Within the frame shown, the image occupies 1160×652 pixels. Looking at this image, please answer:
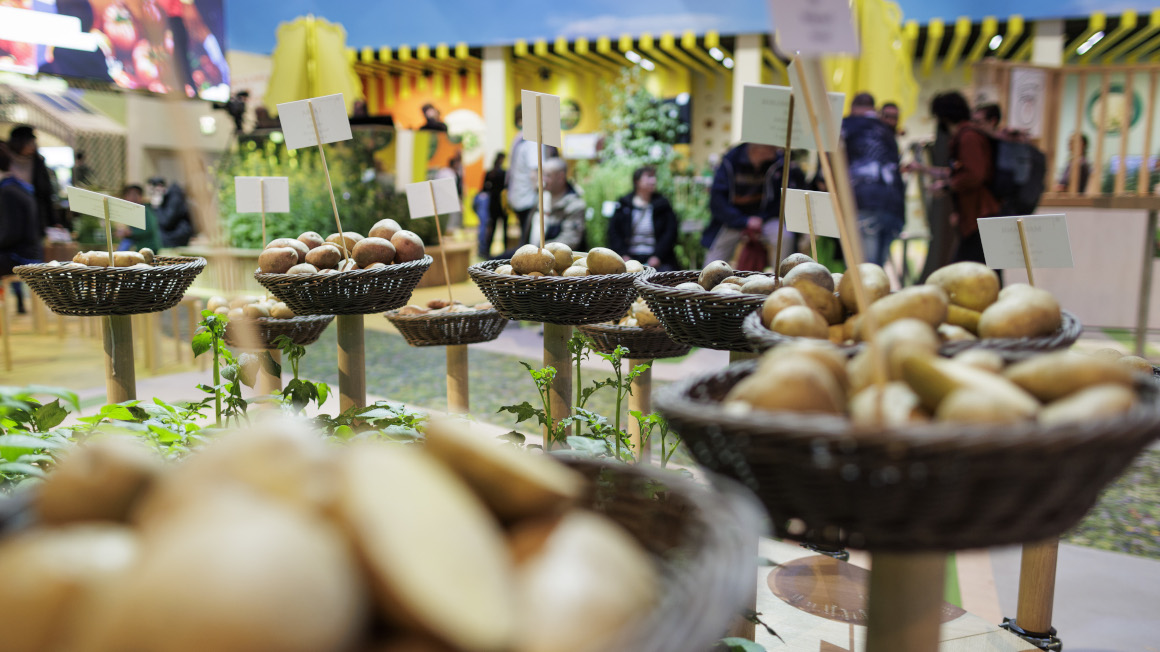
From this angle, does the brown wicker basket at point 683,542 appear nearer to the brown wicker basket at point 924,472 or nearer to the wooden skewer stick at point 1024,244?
the brown wicker basket at point 924,472

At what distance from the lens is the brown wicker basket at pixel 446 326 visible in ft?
8.78

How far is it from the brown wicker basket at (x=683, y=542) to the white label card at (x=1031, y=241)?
95 centimetres

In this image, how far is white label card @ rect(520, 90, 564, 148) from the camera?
206 cm

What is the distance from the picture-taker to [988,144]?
4355 mm

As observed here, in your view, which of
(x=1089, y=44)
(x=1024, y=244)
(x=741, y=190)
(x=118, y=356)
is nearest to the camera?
(x=1024, y=244)

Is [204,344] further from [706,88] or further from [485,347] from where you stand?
[706,88]

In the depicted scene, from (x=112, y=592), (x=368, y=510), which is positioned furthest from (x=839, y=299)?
(x=112, y=592)

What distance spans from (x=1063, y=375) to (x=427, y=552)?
26.6 inches

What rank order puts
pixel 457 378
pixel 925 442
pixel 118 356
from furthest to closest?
pixel 457 378 < pixel 118 356 < pixel 925 442

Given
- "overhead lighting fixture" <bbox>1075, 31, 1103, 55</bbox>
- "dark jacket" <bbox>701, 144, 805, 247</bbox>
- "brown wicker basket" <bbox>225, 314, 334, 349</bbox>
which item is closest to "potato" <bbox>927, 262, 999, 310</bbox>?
"brown wicker basket" <bbox>225, 314, 334, 349</bbox>

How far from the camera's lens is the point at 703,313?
57.9 inches

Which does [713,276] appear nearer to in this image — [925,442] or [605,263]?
[605,263]

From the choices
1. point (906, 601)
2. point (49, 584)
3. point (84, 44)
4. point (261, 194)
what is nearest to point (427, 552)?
point (49, 584)

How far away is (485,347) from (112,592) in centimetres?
517
